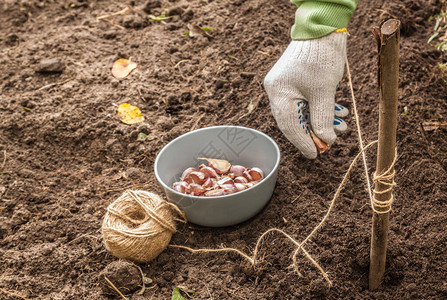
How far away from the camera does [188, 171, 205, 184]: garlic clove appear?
6.72ft

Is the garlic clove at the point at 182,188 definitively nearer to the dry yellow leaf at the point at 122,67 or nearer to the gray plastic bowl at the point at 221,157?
the gray plastic bowl at the point at 221,157

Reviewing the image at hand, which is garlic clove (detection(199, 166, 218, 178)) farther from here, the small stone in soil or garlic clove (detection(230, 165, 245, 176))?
the small stone in soil

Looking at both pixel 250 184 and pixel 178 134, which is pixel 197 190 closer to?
pixel 250 184

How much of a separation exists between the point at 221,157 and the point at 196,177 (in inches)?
11.3

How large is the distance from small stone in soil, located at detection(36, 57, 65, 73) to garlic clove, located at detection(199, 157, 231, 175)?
1.34 meters

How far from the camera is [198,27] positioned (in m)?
3.07

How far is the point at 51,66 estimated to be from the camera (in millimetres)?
2920

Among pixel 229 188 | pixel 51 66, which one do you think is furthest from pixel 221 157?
pixel 51 66

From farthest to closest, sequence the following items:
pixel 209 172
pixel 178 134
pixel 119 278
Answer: pixel 178 134
pixel 209 172
pixel 119 278

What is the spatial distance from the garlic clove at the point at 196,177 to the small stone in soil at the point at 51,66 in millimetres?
1399

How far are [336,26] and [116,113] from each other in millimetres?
1324

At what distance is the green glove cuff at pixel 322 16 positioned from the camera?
195 cm

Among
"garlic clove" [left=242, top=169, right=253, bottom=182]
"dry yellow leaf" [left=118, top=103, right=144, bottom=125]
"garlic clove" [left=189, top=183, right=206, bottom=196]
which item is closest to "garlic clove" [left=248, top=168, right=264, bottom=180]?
"garlic clove" [left=242, top=169, right=253, bottom=182]

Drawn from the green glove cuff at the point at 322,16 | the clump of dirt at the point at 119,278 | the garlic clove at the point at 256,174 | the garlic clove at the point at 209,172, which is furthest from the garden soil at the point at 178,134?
the green glove cuff at the point at 322,16
